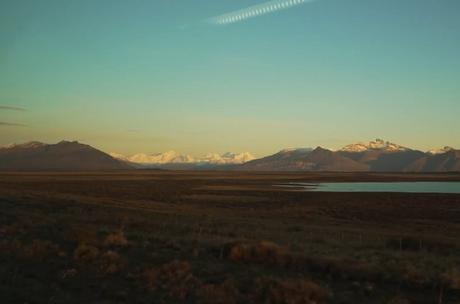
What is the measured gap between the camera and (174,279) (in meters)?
12.6

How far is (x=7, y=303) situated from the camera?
10258mm

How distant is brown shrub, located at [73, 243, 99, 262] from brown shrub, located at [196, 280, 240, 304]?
492 centimetres

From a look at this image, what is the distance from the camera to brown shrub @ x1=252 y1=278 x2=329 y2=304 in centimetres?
1085

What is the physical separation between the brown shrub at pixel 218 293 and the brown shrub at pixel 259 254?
3.65 metres

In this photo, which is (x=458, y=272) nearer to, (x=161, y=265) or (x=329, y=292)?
(x=329, y=292)

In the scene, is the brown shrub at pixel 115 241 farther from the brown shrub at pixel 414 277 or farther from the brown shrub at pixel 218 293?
the brown shrub at pixel 414 277

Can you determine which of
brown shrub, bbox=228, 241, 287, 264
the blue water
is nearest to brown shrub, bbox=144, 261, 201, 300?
brown shrub, bbox=228, 241, 287, 264

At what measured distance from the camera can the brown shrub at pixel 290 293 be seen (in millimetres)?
10852

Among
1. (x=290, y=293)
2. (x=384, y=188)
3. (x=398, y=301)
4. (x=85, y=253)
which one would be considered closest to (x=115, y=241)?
(x=85, y=253)

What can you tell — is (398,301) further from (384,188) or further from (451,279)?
(384,188)

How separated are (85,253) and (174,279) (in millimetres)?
4372

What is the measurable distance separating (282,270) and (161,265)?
362cm

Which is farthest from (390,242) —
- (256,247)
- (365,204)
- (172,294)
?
(365,204)

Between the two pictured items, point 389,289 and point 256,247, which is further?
point 256,247
